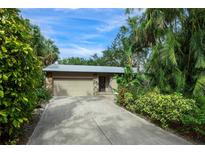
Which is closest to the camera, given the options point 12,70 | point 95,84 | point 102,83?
point 12,70

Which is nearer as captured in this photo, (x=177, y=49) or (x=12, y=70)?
(x=12, y=70)

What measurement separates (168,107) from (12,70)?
19.0ft

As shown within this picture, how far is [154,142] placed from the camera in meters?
7.36

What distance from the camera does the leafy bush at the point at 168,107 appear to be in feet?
28.6

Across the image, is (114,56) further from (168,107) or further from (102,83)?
(168,107)

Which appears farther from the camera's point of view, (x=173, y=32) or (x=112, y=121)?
(x=173, y=32)

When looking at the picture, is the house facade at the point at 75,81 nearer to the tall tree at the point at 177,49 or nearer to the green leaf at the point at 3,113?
the tall tree at the point at 177,49

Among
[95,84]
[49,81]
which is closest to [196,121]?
[49,81]

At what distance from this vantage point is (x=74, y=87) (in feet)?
76.2

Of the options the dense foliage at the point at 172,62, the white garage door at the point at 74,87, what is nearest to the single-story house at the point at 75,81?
the white garage door at the point at 74,87

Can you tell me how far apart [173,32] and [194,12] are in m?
1.34
